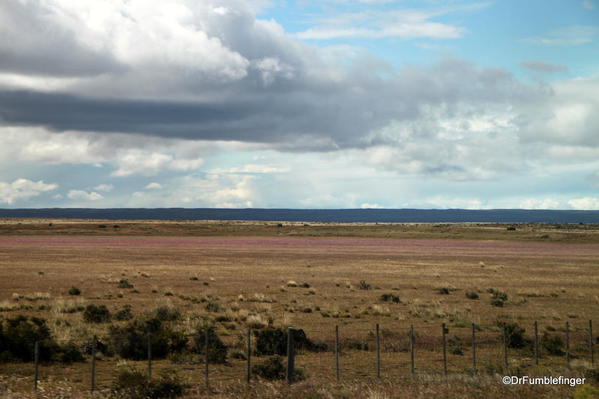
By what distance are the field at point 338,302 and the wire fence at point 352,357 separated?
0.41 ft

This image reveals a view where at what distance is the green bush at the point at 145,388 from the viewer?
1616 centimetres

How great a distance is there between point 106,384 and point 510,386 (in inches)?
485

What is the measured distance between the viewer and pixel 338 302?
134 ft

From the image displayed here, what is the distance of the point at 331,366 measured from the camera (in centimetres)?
2211

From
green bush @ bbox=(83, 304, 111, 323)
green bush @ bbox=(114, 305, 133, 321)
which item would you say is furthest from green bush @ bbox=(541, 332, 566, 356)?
green bush @ bbox=(83, 304, 111, 323)

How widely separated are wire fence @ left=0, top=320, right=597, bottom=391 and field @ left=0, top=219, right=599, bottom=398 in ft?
0.41

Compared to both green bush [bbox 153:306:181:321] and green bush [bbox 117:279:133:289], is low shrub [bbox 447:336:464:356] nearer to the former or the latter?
green bush [bbox 153:306:181:321]

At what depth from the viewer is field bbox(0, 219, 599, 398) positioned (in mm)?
19797

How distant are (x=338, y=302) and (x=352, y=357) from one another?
1652 cm

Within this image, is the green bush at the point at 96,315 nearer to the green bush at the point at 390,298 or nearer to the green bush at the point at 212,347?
the green bush at the point at 212,347

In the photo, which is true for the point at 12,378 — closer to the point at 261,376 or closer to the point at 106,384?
the point at 106,384

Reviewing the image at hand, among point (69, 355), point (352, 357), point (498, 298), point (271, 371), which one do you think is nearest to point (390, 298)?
point (498, 298)

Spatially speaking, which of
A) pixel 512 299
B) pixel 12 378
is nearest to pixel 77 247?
pixel 512 299

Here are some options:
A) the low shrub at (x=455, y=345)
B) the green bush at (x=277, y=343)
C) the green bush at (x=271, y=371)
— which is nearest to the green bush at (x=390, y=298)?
the low shrub at (x=455, y=345)
